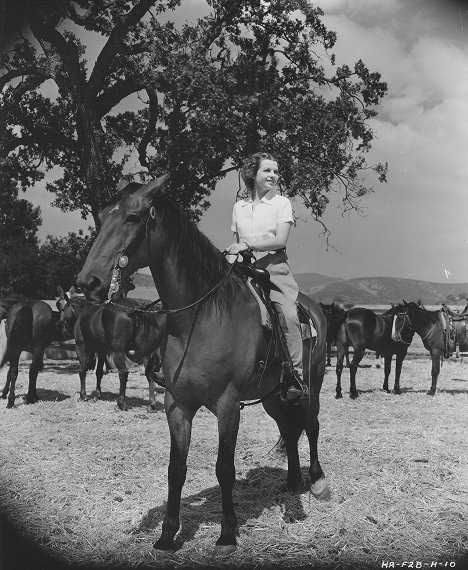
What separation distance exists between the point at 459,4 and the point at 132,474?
493cm

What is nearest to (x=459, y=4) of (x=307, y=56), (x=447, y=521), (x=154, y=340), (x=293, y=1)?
(x=447, y=521)

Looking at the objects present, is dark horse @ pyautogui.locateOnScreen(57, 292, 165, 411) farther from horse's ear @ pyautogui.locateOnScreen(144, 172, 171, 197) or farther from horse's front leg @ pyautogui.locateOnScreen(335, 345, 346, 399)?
horse's ear @ pyautogui.locateOnScreen(144, 172, 171, 197)

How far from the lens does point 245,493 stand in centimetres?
494

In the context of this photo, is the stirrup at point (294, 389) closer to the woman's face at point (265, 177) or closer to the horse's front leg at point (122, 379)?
the woman's face at point (265, 177)

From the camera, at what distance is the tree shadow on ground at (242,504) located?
4172 mm

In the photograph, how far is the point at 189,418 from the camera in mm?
3730

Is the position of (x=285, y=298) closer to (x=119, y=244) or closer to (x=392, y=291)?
(x=119, y=244)

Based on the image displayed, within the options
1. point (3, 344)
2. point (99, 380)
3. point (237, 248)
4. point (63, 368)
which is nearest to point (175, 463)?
point (237, 248)

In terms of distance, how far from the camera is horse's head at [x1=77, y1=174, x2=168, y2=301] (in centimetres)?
323

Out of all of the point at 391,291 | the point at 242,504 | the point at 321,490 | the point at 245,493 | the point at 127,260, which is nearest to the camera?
the point at 127,260

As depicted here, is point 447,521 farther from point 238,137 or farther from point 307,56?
point 307,56

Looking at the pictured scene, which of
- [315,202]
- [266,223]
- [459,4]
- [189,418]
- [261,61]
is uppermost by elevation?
[261,61]

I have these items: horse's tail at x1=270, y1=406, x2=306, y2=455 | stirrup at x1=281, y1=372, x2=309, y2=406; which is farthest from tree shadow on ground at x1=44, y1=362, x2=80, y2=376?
stirrup at x1=281, y1=372, x2=309, y2=406

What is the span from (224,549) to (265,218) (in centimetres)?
234
